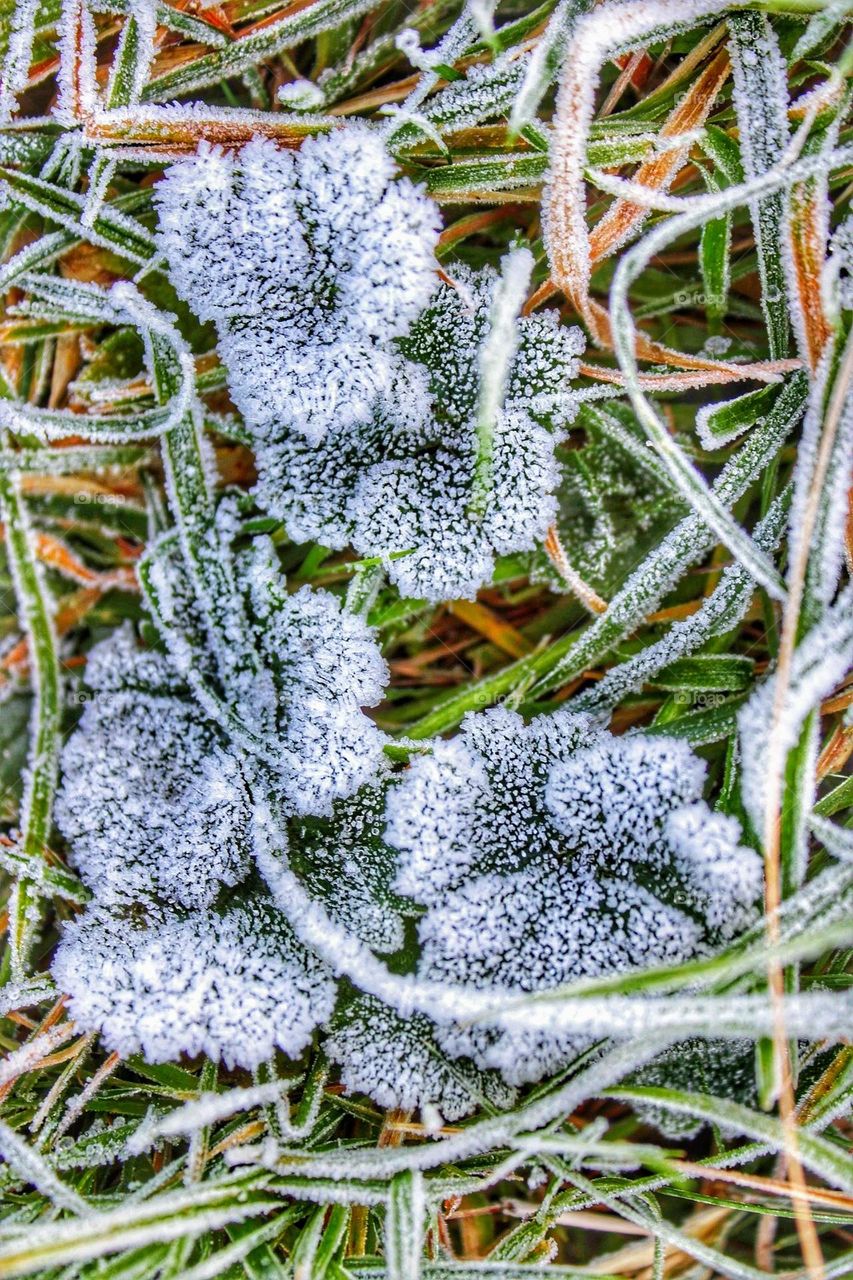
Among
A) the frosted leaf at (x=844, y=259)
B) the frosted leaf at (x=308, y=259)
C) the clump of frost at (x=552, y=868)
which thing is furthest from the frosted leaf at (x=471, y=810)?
the frosted leaf at (x=844, y=259)

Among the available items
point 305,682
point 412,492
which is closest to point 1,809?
point 305,682

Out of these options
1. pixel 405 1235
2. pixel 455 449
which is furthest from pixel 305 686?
pixel 405 1235

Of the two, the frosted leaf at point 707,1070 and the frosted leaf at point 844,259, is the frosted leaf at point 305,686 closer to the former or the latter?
the frosted leaf at point 707,1070

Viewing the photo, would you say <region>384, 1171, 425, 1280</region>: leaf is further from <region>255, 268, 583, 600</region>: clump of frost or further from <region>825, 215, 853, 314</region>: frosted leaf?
<region>825, 215, 853, 314</region>: frosted leaf

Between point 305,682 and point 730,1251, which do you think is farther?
point 730,1251

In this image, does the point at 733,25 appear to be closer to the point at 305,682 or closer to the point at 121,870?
the point at 305,682

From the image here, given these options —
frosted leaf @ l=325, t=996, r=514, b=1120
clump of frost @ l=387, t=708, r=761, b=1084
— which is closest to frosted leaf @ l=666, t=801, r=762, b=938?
clump of frost @ l=387, t=708, r=761, b=1084

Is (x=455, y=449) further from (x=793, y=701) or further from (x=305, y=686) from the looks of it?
(x=793, y=701)
